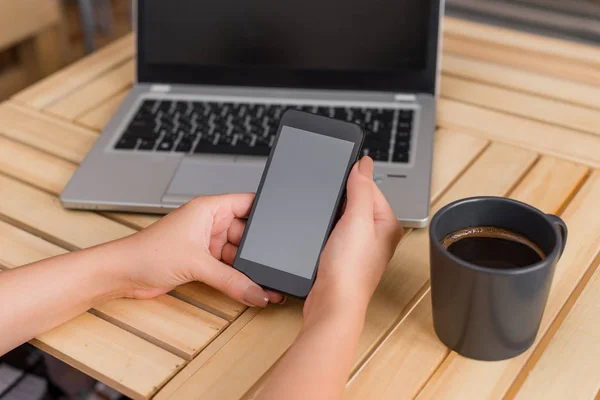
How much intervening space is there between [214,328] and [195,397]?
7cm

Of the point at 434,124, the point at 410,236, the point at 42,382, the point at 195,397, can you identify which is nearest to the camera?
the point at 195,397

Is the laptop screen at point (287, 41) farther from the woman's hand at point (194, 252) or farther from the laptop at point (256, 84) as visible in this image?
the woman's hand at point (194, 252)

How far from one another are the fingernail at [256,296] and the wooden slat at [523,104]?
43 cm

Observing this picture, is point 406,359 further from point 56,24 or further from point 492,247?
point 56,24

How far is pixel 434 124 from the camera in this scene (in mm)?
756

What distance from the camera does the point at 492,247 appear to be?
504mm

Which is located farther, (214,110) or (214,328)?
(214,110)

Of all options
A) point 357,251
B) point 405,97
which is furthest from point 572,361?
point 405,97

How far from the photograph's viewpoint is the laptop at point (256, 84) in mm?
708

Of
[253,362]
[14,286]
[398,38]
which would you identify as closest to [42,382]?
[14,286]

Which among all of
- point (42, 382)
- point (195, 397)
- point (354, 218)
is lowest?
point (42, 382)

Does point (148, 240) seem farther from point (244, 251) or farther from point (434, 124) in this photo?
point (434, 124)

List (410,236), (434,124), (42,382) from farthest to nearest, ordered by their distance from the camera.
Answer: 1. (42,382)
2. (434,124)
3. (410,236)

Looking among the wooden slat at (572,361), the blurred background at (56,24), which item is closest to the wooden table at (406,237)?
the wooden slat at (572,361)
